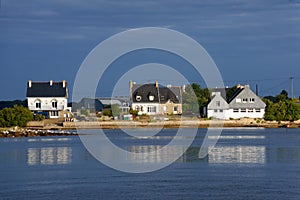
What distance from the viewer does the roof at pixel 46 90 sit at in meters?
73.2

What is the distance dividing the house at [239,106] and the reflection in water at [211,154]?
3052 cm

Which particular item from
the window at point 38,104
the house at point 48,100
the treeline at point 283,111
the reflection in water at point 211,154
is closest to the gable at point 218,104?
the treeline at point 283,111

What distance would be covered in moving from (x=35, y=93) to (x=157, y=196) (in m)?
55.1

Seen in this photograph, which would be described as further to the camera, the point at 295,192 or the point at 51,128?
the point at 51,128

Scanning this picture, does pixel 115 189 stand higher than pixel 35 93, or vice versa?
pixel 35 93

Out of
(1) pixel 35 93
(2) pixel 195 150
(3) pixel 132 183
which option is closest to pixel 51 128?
(1) pixel 35 93

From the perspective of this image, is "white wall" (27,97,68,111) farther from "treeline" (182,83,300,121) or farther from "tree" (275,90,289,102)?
"tree" (275,90,289,102)

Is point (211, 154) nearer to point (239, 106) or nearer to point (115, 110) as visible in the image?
point (239, 106)

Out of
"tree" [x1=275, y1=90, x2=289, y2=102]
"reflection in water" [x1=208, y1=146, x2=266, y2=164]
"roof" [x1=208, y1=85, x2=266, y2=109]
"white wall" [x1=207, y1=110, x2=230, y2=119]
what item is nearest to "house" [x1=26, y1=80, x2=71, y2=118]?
"white wall" [x1=207, y1=110, x2=230, y2=119]

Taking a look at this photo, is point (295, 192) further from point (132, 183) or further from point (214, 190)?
point (132, 183)

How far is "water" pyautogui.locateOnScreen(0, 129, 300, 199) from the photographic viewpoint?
792 inches

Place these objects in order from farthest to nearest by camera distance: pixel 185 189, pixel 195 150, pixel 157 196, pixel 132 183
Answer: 1. pixel 195 150
2. pixel 132 183
3. pixel 185 189
4. pixel 157 196

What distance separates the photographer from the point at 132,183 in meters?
22.4

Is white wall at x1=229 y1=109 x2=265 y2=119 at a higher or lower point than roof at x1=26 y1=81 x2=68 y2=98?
lower
